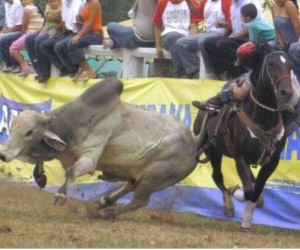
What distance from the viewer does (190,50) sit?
513 inches

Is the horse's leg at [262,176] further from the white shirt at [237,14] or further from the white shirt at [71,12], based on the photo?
the white shirt at [71,12]

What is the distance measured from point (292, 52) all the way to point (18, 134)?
3368mm

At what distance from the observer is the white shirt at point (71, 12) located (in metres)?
15.0

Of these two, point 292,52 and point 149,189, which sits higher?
point 292,52

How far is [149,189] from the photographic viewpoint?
1147 cm

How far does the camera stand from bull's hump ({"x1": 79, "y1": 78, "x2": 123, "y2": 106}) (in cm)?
1129

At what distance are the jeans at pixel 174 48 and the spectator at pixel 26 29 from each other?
365 cm

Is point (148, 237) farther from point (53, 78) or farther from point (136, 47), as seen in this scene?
point (53, 78)

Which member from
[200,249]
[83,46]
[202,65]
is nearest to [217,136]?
[202,65]

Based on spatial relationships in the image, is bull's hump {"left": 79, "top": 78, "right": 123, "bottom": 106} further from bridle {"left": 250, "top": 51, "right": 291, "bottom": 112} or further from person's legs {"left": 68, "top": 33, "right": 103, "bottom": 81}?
person's legs {"left": 68, "top": 33, "right": 103, "bottom": 81}

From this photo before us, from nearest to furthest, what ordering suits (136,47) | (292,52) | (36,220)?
1. (36,220)
2. (292,52)
3. (136,47)

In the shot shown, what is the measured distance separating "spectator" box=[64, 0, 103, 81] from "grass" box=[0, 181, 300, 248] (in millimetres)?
2322

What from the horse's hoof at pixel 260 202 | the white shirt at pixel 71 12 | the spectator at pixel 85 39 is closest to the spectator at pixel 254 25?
the horse's hoof at pixel 260 202

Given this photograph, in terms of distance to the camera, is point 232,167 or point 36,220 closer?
point 36,220
